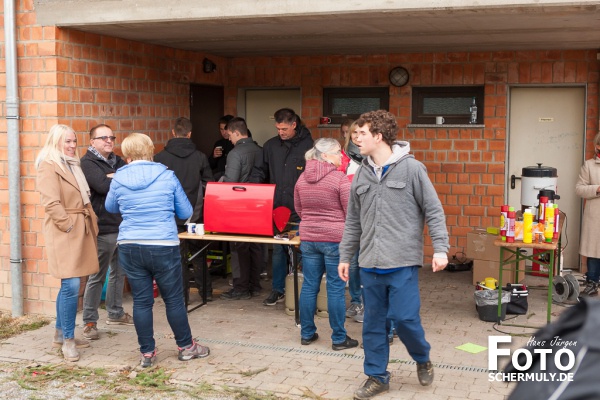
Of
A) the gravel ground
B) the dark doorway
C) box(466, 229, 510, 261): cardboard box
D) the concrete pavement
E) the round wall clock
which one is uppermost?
the round wall clock

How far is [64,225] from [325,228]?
2017 millimetres

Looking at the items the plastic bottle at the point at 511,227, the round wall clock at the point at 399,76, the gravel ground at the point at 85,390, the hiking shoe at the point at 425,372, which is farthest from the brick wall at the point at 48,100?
the plastic bottle at the point at 511,227

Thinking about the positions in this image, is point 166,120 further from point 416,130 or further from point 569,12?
point 569,12

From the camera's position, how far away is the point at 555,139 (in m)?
9.52

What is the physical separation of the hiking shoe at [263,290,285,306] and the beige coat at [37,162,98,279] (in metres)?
2.16

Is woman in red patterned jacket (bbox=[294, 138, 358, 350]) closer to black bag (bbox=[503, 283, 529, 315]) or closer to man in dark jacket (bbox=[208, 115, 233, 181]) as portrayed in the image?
black bag (bbox=[503, 283, 529, 315])

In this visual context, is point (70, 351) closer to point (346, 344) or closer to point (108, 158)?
point (108, 158)

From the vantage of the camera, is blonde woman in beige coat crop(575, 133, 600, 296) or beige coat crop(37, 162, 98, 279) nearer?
beige coat crop(37, 162, 98, 279)

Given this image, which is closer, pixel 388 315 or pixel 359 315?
pixel 388 315

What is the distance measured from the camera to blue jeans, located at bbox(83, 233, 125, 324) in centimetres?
666

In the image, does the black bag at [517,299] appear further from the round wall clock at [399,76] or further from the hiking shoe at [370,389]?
the round wall clock at [399,76]

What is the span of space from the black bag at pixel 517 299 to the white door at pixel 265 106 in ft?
14.0

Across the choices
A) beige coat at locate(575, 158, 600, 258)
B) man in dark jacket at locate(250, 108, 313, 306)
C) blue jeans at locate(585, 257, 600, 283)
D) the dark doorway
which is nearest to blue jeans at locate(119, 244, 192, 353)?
man in dark jacket at locate(250, 108, 313, 306)

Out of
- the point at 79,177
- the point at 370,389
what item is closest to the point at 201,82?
the point at 79,177
